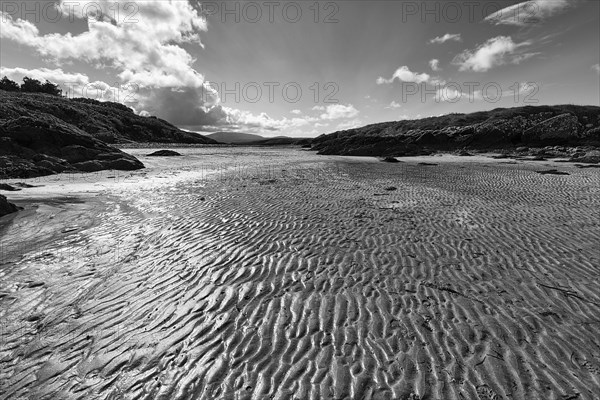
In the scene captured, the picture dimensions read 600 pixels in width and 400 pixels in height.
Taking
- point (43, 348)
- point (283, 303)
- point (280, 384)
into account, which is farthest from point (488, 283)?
point (43, 348)

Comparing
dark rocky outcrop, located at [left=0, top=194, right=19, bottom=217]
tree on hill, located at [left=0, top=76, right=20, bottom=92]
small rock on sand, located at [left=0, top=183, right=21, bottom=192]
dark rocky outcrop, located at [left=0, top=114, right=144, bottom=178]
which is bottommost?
dark rocky outcrop, located at [left=0, top=194, right=19, bottom=217]

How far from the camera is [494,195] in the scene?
1549cm

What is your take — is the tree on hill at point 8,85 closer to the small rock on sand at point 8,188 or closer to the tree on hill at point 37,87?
the tree on hill at point 37,87

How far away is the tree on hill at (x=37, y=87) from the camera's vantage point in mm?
116438

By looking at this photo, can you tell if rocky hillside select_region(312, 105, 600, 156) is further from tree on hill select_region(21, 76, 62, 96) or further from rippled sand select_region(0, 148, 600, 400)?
tree on hill select_region(21, 76, 62, 96)

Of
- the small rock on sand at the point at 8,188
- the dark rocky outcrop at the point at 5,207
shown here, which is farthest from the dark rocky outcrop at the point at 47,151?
the dark rocky outcrop at the point at 5,207

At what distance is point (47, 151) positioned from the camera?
2103 cm

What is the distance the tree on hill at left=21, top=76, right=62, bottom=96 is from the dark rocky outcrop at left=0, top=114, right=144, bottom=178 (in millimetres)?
131408

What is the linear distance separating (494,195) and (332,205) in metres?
9.07

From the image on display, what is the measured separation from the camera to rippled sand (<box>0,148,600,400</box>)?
4047mm

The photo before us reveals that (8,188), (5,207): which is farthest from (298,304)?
(8,188)

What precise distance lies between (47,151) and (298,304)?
24225 millimetres

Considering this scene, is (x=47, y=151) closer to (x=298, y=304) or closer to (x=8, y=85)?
(x=298, y=304)

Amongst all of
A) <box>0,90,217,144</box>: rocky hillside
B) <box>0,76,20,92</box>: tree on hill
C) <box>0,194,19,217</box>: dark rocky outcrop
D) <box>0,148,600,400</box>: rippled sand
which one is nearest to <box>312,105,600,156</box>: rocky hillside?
<box>0,148,600,400</box>: rippled sand
